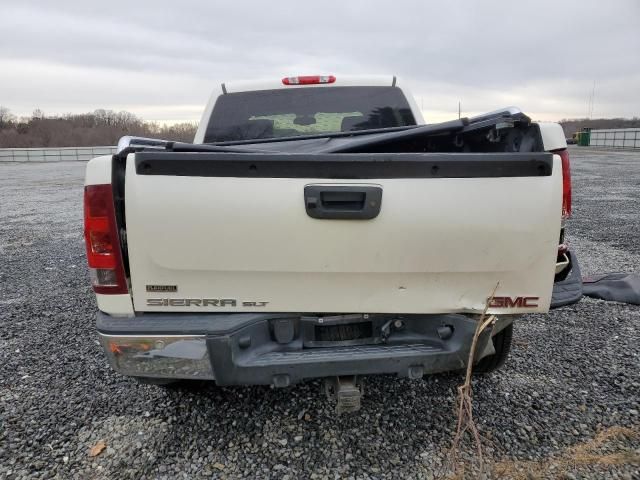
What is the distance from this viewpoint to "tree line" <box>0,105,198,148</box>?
64.2 metres

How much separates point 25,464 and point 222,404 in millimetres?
1081

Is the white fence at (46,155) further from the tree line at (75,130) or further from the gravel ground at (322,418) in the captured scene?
the gravel ground at (322,418)

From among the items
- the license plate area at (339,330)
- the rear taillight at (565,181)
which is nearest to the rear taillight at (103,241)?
the license plate area at (339,330)

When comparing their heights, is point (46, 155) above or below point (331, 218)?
below

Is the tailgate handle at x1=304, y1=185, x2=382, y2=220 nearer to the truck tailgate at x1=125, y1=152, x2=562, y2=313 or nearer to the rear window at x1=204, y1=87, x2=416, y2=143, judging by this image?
the truck tailgate at x1=125, y1=152, x2=562, y2=313

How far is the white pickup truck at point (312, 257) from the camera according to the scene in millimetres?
2168

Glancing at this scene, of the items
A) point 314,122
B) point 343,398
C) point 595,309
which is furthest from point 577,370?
point 314,122

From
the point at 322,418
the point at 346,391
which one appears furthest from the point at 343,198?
the point at 322,418

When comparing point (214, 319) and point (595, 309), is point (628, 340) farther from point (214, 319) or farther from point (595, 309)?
point (214, 319)

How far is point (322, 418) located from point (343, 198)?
1472mm

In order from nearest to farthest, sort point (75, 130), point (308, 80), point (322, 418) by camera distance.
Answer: point (322, 418), point (308, 80), point (75, 130)

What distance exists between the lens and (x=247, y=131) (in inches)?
179

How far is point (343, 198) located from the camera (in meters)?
2.18

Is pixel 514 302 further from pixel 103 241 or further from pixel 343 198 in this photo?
pixel 103 241
